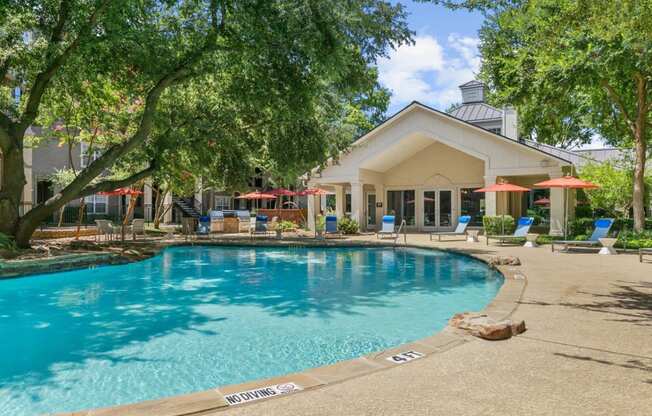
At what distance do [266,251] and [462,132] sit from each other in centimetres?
1116

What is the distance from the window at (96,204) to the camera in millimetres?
27156

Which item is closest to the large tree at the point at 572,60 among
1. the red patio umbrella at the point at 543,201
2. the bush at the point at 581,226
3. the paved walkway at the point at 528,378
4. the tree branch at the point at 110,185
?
the bush at the point at 581,226

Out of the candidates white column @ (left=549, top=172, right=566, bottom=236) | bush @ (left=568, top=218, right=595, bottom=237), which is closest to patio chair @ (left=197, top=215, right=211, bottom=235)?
Answer: white column @ (left=549, top=172, right=566, bottom=236)

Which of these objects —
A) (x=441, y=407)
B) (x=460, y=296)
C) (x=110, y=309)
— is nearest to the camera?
(x=441, y=407)

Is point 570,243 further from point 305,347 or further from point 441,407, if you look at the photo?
point 441,407

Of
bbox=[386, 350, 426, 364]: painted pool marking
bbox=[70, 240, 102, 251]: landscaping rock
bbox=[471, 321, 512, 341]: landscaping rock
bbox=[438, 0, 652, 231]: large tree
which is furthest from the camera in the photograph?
bbox=[70, 240, 102, 251]: landscaping rock

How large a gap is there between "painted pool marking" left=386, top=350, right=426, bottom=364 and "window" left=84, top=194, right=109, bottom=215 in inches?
1074

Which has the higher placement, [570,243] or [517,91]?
[517,91]

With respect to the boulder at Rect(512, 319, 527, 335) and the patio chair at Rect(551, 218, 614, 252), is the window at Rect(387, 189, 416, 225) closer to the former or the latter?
the patio chair at Rect(551, 218, 614, 252)

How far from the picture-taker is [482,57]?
1589 cm

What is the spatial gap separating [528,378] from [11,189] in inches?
597

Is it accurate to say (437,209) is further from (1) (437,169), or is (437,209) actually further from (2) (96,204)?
(2) (96,204)

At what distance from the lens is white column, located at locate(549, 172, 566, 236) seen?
61.5 feet

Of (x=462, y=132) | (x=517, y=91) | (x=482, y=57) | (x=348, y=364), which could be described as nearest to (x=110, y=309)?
(x=348, y=364)
